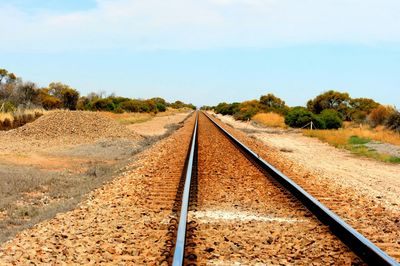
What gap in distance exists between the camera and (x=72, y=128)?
28125 mm

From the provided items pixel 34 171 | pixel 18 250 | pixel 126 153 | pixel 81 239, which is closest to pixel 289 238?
pixel 81 239

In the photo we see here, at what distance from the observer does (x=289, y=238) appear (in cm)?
612

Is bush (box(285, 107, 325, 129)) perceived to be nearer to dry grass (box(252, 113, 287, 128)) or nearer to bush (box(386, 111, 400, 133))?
dry grass (box(252, 113, 287, 128))

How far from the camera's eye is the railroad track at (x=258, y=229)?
5.32 metres

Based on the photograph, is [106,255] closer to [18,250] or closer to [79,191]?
[18,250]

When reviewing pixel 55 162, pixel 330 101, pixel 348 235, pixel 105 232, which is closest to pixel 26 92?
pixel 330 101

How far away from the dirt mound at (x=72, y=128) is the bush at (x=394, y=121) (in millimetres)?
19854

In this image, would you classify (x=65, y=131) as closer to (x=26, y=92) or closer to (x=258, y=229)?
(x=258, y=229)

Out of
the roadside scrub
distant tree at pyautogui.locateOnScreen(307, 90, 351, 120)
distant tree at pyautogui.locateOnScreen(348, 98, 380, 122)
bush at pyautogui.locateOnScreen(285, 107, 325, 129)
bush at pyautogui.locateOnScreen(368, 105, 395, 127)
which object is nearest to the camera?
the roadside scrub

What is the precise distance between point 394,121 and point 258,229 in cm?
3345

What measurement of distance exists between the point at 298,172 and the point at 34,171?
7.79 meters

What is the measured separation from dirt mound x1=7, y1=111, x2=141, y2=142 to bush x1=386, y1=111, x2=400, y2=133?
1985cm

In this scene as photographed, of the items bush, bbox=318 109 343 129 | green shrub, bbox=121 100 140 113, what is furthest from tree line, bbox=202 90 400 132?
green shrub, bbox=121 100 140 113

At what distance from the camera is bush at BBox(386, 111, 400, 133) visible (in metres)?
35.9
